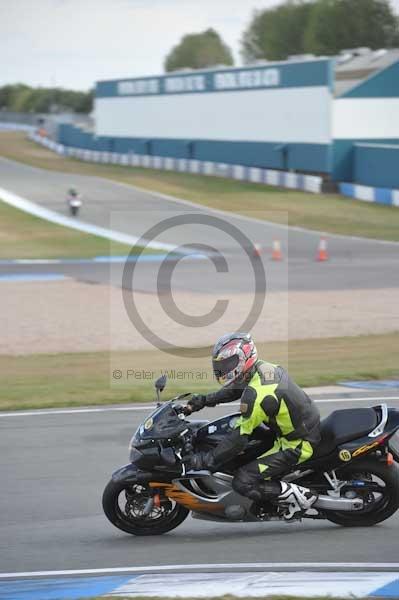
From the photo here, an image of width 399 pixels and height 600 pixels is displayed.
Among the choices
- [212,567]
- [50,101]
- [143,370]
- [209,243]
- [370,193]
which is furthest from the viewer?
[50,101]

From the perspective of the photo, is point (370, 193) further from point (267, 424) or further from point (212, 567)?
point (212, 567)

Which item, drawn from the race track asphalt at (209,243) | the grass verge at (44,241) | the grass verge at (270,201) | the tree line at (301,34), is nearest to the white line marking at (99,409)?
the race track asphalt at (209,243)

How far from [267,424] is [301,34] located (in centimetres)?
12822

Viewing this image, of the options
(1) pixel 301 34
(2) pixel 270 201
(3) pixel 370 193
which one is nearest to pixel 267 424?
(3) pixel 370 193

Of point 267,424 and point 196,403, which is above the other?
point 196,403

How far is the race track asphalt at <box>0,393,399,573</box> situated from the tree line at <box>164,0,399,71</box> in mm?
103608

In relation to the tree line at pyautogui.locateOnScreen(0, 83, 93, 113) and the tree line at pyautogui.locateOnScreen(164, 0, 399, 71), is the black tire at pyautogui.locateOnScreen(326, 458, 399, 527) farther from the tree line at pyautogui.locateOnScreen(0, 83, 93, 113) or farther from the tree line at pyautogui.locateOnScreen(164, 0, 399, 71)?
the tree line at pyautogui.locateOnScreen(0, 83, 93, 113)

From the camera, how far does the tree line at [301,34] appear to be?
109 meters

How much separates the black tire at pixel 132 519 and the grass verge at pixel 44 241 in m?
24.4

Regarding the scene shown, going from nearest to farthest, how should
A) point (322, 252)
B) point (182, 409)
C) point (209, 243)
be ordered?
point (182, 409) → point (322, 252) → point (209, 243)

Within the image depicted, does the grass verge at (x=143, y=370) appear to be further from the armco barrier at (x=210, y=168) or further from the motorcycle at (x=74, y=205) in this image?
the armco barrier at (x=210, y=168)

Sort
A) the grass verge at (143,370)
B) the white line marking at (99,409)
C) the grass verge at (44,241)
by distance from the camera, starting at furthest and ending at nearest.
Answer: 1. the grass verge at (44,241)
2. the grass verge at (143,370)
3. the white line marking at (99,409)

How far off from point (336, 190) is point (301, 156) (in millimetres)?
4844

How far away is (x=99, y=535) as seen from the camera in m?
8.30
